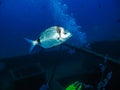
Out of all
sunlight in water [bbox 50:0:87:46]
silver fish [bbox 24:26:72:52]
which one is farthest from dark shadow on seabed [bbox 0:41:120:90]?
sunlight in water [bbox 50:0:87:46]

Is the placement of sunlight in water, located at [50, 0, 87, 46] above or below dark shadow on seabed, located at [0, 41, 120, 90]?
above

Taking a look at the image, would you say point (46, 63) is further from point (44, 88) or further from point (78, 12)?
point (78, 12)

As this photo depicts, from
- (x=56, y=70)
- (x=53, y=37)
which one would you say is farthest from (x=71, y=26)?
(x=53, y=37)

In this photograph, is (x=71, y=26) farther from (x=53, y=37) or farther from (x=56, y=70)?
(x=53, y=37)

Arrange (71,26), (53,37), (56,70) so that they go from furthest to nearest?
(71,26), (56,70), (53,37)

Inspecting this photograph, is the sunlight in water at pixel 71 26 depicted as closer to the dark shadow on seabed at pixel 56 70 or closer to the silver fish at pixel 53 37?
the dark shadow on seabed at pixel 56 70

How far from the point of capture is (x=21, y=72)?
6.34 meters

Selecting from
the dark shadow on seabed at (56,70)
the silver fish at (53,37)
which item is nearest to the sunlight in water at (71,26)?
the dark shadow on seabed at (56,70)

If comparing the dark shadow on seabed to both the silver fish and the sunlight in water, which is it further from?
the sunlight in water

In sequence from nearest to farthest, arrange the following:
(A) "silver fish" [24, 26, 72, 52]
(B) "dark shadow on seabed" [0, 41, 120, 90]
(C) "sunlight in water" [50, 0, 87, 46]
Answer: (A) "silver fish" [24, 26, 72, 52] → (B) "dark shadow on seabed" [0, 41, 120, 90] → (C) "sunlight in water" [50, 0, 87, 46]

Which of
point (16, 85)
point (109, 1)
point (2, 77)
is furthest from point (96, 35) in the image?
point (109, 1)

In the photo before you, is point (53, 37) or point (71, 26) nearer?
point (53, 37)

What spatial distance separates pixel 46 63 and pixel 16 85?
148 inches

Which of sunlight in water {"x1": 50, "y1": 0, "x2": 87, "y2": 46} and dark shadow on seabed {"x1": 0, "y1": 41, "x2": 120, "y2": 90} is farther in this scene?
sunlight in water {"x1": 50, "y1": 0, "x2": 87, "y2": 46}
